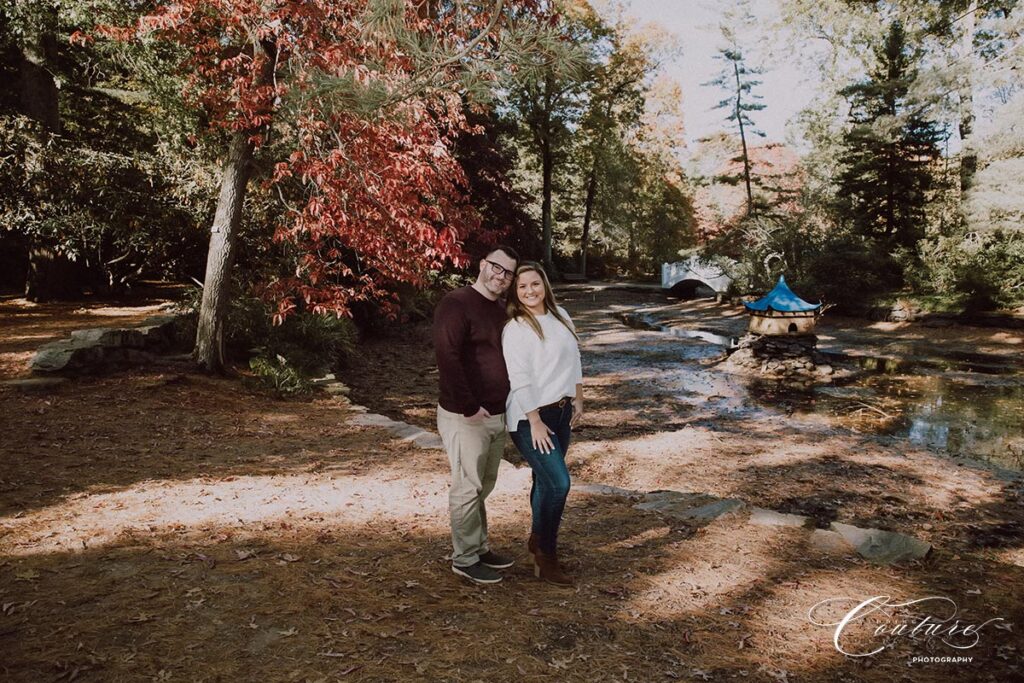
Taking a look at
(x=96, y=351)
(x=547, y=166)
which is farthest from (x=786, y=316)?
(x=547, y=166)

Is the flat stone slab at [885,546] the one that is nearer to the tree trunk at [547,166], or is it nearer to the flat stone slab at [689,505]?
the flat stone slab at [689,505]

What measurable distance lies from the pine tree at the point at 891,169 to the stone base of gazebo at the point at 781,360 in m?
10.5

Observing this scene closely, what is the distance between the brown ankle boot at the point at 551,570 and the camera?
3498mm

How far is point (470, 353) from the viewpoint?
324 cm

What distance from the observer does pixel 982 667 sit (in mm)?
2879

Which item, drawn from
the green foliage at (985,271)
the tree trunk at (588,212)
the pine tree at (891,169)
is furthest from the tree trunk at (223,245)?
the tree trunk at (588,212)

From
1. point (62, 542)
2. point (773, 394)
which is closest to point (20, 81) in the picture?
point (62, 542)

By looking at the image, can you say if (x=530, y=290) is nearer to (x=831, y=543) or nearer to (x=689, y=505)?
(x=689, y=505)

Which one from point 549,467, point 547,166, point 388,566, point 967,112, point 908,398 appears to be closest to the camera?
point 549,467

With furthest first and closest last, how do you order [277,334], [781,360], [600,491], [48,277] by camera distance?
[781,360]
[48,277]
[277,334]
[600,491]

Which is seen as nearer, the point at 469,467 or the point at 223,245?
the point at 469,467

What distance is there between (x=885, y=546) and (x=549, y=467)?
2.45 meters

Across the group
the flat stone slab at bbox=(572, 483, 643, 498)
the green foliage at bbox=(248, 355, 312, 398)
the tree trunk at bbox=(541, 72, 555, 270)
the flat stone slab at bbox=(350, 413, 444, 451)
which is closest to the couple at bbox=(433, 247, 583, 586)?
the flat stone slab at bbox=(572, 483, 643, 498)

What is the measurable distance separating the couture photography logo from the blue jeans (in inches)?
57.4
